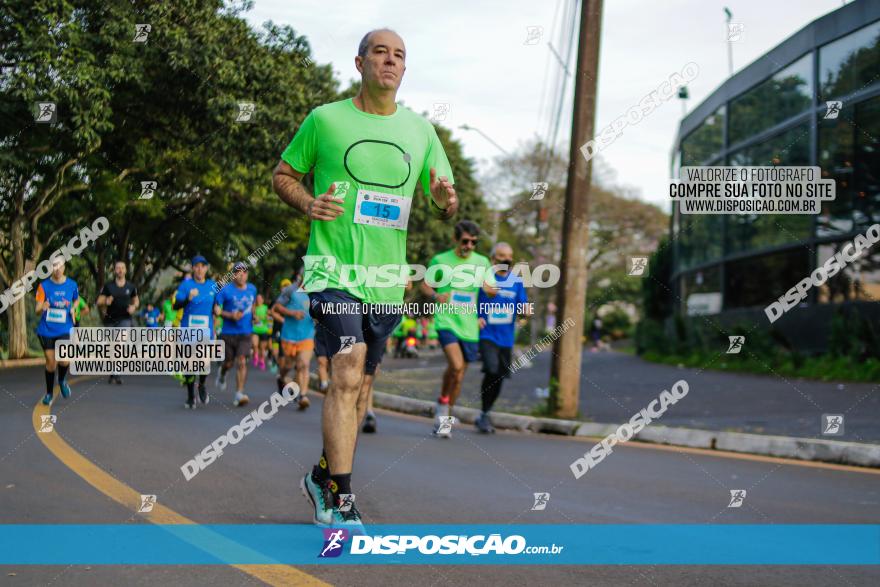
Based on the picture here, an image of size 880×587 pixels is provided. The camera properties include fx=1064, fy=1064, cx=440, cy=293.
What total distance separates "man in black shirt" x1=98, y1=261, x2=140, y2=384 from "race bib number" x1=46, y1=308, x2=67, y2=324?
2.98 metres

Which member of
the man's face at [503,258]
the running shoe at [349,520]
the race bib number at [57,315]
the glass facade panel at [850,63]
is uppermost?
the glass facade panel at [850,63]

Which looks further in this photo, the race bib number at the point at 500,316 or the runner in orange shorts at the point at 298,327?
the runner in orange shorts at the point at 298,327

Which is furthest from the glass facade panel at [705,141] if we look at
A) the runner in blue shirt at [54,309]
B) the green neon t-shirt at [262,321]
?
the runner in blue shirt at [54,309]

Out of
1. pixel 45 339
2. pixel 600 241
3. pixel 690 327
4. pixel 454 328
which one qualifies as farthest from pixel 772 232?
pixel 600 241

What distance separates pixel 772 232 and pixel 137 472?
66.5 feet

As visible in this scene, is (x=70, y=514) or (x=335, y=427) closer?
(x=335, y=427)

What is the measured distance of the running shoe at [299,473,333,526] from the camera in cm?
474

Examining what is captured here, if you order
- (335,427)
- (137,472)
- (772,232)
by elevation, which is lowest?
(137,472)

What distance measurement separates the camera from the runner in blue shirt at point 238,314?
13887 mm

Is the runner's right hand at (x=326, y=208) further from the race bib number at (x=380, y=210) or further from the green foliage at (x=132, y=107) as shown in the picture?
the green foliage at (x=132, y=107)

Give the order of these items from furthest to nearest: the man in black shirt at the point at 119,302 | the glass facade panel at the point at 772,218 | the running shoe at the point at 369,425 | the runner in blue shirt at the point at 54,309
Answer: the glass facade panel at the point at 772,218 < the man in black shirt at the point at 119,302 < the runner in blue shirt at the point at 54,309 < the running shoe at the point at 369,425

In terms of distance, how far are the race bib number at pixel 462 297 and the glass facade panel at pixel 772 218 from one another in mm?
12968

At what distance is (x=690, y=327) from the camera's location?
30.9 m

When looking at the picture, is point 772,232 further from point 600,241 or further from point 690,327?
point 600,241
